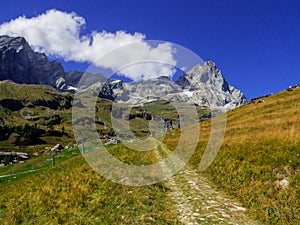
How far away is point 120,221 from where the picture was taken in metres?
11.2

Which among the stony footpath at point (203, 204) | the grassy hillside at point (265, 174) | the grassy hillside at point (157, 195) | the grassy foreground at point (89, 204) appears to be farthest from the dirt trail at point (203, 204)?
the grassy hillside at point (265, 174)

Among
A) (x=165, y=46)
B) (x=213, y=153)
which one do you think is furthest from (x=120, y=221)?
(x=213, y=153)

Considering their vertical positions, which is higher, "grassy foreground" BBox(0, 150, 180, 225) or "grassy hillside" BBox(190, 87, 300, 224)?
"grassy hillside" BBox(190, 87, 300, 224)

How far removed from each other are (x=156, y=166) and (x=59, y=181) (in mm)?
7878

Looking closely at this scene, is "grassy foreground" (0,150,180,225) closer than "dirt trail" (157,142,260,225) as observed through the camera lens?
No

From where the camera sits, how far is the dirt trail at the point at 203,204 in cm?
1095

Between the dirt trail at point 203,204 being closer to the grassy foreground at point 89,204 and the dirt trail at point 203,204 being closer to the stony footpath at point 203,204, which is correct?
the stony footpath at point 203,204

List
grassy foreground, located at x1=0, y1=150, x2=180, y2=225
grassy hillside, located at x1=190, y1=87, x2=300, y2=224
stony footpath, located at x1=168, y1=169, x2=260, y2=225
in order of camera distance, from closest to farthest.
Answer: stony footpath, located at x1=168, y1=169, x2=260, y2=225
grassy hillside, located at x1=190, y1=87, x2=300, y2=224
grassy foreground, located at x1=0, y1=150, x2=180, y2=225

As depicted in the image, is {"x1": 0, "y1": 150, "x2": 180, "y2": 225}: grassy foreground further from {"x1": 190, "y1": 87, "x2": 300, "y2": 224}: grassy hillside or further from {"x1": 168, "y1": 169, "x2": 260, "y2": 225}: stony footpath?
{"x1": 190, "y1": 87, "x2": 300, "y2": 224}: grassy hillside

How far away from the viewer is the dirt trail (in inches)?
431

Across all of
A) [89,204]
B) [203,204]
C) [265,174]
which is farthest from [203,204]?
[89,204]

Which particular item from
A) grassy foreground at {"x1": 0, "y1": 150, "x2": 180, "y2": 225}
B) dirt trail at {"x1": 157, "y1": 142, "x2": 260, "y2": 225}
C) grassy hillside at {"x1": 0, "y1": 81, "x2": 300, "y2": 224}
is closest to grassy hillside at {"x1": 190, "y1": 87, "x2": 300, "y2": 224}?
grassy hillside at {"x1": 0, "y1": 81, "x2": 300, "y2": 224}

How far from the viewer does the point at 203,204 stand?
1285 cm

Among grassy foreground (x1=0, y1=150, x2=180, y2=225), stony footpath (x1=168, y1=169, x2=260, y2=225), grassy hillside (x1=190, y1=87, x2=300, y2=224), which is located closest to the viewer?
stony footpath (x1=168, y1=169, x2=260, y2=225)
